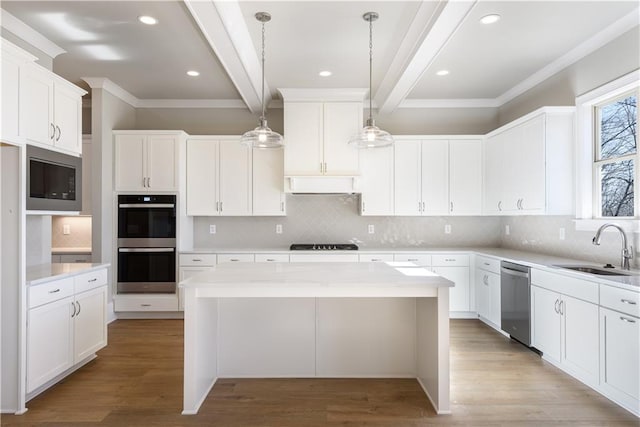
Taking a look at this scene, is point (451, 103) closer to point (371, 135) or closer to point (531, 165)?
point (531, 165)

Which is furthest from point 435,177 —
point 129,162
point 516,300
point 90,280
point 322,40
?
point 90,280

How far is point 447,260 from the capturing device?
466 cm

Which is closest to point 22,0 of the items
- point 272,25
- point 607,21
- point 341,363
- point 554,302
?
point 272,25

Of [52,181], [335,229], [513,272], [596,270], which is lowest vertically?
[513,272]

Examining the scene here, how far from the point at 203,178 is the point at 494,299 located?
3.77 metres

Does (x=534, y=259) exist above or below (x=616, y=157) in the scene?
below

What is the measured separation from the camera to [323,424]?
229 cm

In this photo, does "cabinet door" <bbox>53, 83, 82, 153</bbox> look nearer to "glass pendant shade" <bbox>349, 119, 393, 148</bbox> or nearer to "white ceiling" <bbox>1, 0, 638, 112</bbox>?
"white ceiling" <bbox>1, 0, 638, 112</bbox>

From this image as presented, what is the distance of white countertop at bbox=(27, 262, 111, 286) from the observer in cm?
261

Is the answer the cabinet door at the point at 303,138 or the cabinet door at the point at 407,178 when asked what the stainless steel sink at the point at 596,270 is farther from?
the cabinet door at the point at 303,138

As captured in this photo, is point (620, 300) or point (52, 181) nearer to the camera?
point (620, 300)

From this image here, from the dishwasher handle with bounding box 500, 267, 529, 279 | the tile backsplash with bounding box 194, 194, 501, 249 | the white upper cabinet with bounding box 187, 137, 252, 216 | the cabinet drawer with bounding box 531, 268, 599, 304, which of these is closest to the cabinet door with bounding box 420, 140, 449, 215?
the tile backsplash with bounding box 194, 194, 501, 249

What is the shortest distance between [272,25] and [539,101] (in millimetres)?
3133

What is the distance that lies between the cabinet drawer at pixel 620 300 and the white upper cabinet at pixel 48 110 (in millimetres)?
4057
